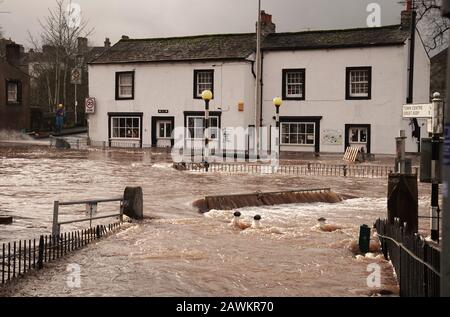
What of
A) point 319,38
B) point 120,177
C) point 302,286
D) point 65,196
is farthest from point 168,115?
point 302,286

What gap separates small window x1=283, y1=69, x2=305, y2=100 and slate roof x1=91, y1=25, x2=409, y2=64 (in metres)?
1.58

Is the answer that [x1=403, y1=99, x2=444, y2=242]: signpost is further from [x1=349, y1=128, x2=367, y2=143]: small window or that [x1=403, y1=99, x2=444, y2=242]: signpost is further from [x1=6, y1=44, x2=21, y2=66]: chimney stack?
[x1=6, y1=44, x2=21, y2=66]: chimney stack

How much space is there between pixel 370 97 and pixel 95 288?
31574mm

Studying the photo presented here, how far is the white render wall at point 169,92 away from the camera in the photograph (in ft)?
133

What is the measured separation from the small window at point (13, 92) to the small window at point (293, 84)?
2338cm

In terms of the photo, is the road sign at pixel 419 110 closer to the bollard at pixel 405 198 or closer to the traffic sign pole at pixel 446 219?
the bollard at pixel 405 198

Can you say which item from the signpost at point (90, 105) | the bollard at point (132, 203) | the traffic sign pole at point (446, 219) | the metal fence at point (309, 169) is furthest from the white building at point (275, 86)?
the traffic sign pole at point (446, 219)

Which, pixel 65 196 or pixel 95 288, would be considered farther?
pixel 65 196

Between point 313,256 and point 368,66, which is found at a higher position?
point 368,66

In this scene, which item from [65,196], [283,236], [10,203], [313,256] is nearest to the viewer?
[313,256]

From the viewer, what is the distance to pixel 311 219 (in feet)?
54.7

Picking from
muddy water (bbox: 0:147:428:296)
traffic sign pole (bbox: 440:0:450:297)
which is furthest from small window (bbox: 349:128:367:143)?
traffic sign pole (bbox: 440:0:450:297)

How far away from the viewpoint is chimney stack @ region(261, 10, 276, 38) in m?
42.9
